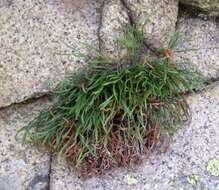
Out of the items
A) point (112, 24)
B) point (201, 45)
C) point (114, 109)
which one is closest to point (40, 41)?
point (112, 24)

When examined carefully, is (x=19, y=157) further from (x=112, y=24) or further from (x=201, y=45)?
(x=201, y=45)

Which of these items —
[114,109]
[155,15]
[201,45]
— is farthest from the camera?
[201,45]

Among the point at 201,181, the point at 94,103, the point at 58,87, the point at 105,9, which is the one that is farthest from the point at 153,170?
the point at 105,9

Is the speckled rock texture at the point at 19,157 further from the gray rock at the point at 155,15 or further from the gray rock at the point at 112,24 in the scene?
the gray rock at the point at 155,15

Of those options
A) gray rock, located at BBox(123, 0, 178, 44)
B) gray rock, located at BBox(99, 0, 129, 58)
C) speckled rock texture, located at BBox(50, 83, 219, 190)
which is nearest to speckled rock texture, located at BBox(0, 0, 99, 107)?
gray rock, located at BBox(99, 0, 129, 58)

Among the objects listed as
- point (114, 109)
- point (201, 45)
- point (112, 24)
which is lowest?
point (114, 109)

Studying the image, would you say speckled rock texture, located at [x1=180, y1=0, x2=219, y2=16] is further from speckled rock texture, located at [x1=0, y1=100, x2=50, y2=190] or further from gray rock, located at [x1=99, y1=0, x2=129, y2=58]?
speckled rock texture, located at [x1=0, y1=100, x2=50, y2=190]
